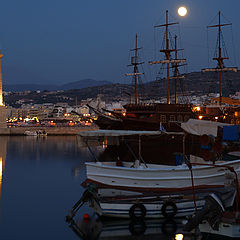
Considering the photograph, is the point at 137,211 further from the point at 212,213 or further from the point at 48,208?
the point at 48,208

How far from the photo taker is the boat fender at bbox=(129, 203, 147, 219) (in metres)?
15.8

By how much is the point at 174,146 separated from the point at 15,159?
2113cm

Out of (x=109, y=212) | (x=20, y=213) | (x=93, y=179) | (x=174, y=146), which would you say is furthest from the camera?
(x=174, y=146)

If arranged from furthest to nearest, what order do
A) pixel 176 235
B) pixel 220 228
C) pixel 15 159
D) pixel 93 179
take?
pixel 15 159
pixel 93 179
pixel 176 235
pixel 220 228

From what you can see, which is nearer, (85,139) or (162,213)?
(162,213)

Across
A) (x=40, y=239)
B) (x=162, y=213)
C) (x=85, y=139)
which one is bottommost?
(x=40, y=239)

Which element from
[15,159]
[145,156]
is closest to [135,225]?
[145,156]

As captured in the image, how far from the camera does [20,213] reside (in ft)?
66.2

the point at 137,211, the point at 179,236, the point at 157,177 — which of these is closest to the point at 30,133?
the point at 157,177

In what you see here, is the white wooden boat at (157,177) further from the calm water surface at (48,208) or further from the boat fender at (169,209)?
the calm water surface at (48,208)

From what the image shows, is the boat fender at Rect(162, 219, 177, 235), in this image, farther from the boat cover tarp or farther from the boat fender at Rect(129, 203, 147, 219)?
the boat cover tarp

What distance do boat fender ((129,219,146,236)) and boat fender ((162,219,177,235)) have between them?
Answer: 0.82m

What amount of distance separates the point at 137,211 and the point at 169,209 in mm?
1325

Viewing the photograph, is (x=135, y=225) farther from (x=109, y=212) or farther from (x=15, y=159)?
(x=15, y=159)
